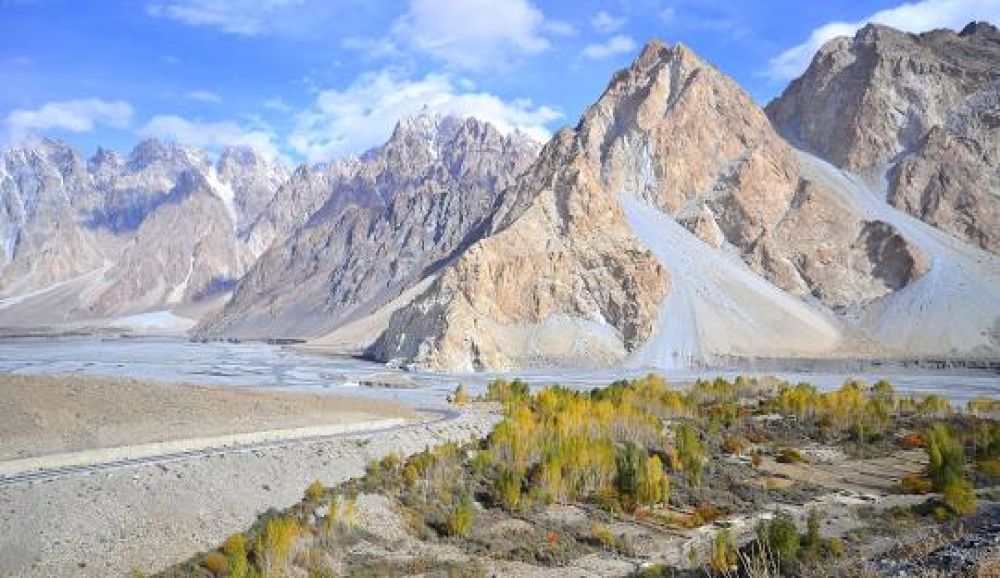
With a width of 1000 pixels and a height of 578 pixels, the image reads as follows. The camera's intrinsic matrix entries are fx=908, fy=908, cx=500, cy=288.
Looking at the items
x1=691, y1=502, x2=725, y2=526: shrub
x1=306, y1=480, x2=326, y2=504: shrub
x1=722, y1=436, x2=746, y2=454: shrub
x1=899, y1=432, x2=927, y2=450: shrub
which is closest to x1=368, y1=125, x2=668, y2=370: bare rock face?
x1=722, y1=436, x2=746, y2=454: shrub

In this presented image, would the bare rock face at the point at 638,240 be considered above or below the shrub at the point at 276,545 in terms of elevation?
above

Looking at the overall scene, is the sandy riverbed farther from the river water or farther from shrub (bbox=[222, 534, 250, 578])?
the river water

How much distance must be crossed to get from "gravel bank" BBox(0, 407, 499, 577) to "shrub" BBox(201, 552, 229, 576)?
935 millimetres

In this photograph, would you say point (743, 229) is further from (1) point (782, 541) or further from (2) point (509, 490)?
(1) point (782, 541)

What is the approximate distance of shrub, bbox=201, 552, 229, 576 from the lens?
22.3 m

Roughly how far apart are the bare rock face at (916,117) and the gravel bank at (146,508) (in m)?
116

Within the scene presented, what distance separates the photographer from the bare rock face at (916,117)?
12619 centimetres

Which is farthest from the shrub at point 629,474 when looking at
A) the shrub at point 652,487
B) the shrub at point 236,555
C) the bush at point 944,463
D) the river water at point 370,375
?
the river water at point 370,375

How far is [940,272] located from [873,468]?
256ft

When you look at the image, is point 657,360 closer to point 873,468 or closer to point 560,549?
point 873,468

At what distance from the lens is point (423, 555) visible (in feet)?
87.4

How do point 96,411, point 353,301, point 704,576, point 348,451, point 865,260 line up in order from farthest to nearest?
1. point 353,301
2. point 865,260
3. point 96,411
4. point 348,451
5. point 704,576

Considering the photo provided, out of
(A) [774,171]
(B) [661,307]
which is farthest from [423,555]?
(A) [774,171]

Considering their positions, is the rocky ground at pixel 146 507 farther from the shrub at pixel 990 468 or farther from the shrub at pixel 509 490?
the shrub at pixel 990 468
